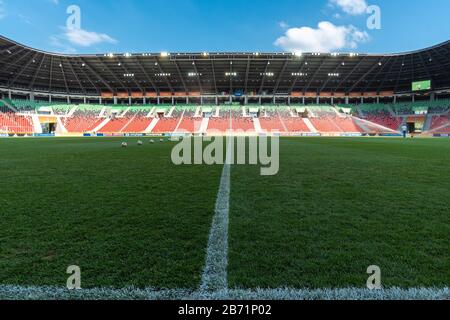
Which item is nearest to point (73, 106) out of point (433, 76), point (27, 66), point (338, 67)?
point (27, 66)

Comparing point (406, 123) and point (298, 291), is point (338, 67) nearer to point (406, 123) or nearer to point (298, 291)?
point (406, 123)

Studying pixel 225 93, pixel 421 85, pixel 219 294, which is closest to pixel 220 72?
pixel 225 93

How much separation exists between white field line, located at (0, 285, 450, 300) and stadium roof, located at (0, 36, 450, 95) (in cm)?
5158

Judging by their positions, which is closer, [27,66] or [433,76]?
[27,66]

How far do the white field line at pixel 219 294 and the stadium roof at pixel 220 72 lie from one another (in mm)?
51575

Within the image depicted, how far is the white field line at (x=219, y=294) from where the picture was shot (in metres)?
2.03

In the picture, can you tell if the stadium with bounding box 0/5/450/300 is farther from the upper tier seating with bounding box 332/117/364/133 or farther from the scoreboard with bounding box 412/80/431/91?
the scoreboard with bounding box 412/80/431/91

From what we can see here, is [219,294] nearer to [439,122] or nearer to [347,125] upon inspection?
[347,125]

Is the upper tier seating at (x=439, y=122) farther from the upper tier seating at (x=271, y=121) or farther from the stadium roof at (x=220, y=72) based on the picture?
the upper tier seating at (x=271, y=121)

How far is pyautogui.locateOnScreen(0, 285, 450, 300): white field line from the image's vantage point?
2029 mm

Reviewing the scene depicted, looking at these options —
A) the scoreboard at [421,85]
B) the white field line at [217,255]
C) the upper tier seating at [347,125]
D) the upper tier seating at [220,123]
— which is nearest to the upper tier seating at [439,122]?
the scoreboard at [421,85]

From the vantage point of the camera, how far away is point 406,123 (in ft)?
185
